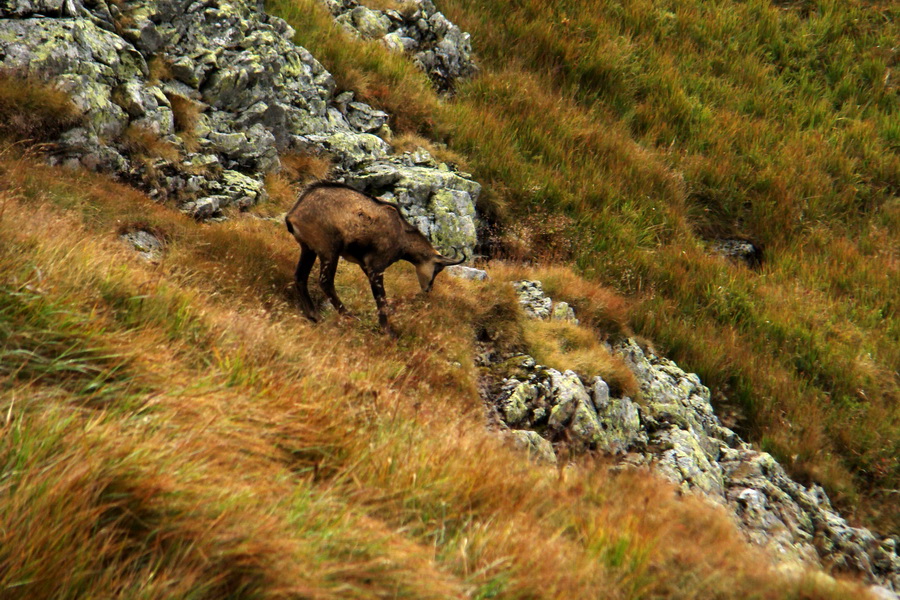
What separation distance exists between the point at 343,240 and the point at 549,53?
1044 centimetres

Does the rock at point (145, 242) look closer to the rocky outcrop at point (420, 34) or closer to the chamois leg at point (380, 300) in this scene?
the chamois leg at point (380, 300)

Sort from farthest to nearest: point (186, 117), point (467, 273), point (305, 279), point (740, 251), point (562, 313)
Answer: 1. point (740, 251)
2. point (186, 117)
3. point (467, 273)
4. point (562, 313)
5. point (305, 279)

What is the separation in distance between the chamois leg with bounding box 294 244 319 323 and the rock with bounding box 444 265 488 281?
7.81 ft

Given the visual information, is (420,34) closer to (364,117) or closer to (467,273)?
(364,117)

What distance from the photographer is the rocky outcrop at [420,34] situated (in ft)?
46.0

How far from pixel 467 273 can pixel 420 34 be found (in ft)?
24.7

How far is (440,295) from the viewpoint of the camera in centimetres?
854

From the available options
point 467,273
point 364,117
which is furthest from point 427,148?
point 467,273

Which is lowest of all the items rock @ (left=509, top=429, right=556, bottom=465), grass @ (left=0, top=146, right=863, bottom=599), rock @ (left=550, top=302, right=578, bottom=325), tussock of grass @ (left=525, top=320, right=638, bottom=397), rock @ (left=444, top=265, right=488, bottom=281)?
rock @ (left=444, top=265, right=488, bottom=281)

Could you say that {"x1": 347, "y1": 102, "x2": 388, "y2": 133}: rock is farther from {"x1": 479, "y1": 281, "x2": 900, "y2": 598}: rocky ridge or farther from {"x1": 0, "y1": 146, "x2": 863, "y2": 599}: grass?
{"x1": 0, "y1": 146, "x2": 863, "y2": 599}: grass

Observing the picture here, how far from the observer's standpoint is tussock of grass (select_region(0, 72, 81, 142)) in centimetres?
802

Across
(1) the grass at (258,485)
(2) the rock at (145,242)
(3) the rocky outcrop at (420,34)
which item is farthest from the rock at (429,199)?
(1) the grass at (258,485)

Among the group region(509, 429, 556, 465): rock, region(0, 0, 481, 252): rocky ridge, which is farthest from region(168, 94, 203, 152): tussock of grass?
region(509, 429, 556, 465): rock

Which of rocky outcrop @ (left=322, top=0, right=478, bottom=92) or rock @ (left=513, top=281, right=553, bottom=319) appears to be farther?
rocky outcrop @ (left=322, top=0, right=478, bottom=92)
